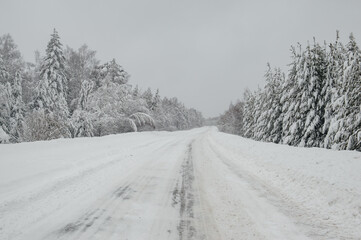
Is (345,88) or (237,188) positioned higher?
(345,88)

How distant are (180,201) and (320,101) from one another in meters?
19.7

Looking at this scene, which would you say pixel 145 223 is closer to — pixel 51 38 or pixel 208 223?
pixel 208 223

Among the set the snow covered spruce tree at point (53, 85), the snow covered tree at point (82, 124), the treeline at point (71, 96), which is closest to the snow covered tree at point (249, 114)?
the treeline at point (71, 96)

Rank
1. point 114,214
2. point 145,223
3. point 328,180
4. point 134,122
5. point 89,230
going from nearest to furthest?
point 89,230 → point 145,223 → point 114,214 → point 328,180 → point 134,122

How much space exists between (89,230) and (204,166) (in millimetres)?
5547

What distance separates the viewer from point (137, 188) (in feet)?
16.9

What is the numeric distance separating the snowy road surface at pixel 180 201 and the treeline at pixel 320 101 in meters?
9.16

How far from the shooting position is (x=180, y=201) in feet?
14.4

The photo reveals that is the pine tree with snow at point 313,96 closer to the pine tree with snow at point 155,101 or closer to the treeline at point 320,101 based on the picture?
the treeline at point 320,101

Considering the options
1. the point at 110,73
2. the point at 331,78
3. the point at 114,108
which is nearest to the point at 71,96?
the point at 110,73

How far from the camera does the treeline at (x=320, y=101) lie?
1422 cm

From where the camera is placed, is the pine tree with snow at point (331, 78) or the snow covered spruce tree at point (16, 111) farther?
the snow covered spruce tree at point (16, 111)

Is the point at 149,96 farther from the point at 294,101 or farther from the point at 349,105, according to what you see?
the point at 349,105

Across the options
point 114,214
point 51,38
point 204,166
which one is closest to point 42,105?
point 51,38
